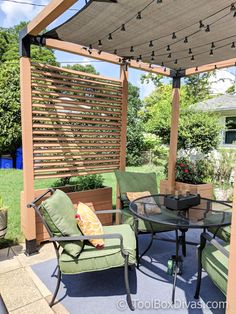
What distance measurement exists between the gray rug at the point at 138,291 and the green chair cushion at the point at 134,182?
1.03m

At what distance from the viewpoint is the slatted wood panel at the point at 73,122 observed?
315cm

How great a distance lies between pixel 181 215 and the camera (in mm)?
2723

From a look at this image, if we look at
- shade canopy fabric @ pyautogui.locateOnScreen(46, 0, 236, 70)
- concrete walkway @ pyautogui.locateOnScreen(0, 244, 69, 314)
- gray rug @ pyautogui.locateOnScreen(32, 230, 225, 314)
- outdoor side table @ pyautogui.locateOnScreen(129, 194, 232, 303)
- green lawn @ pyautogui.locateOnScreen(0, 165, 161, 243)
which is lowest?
gray rug @ pyautogui.locateOnScreen(32, 230, 225, 314)

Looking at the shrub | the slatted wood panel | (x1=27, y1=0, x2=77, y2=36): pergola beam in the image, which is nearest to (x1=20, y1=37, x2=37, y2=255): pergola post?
the slatted wood panel

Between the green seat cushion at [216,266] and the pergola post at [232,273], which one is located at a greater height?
the pergola post at [232,273]

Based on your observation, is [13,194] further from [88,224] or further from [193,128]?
[193,128]

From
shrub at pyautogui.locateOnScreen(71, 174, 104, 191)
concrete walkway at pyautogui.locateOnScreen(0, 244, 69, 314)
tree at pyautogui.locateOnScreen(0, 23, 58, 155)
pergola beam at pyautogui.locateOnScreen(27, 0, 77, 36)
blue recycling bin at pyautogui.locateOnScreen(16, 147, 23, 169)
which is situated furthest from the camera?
blue recycling bin at pyautogui.locateOnScreen(16, 147, 23, 169)

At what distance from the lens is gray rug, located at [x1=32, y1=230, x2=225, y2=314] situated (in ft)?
6.92

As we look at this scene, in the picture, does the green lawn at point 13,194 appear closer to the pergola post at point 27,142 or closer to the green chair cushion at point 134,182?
the pergola post at point 27,142

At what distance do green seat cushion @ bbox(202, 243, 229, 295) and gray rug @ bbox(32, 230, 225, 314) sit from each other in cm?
41

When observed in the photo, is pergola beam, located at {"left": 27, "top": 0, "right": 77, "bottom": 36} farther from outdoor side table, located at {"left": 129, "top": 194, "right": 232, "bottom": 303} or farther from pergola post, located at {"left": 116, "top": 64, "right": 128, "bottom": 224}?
outdoor side table, located at {"left": 129, "top": 194, "right": 232, "bottom": 303}

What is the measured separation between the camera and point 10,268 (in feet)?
8.66

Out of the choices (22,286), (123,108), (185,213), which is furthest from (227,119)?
(22,286)

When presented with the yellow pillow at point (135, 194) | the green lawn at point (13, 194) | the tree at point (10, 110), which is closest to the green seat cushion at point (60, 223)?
the yellow pillow at point (135, 194)
